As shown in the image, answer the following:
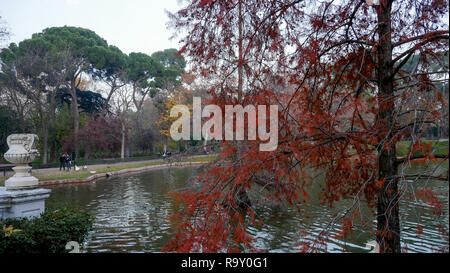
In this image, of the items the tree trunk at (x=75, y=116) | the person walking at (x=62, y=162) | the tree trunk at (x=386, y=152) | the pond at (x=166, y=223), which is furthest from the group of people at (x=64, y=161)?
the tree trunk at (x=386, y=152)

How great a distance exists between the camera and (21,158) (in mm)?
5246

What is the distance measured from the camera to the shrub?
13.5ft

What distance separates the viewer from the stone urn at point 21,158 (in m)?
5.14

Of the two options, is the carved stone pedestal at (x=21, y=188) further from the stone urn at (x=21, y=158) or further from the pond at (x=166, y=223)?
the pond at (x=166, y=223)

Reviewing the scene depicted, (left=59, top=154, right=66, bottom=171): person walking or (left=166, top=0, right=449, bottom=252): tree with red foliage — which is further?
(left=59, top=154, right=66, bottom=171): person walking

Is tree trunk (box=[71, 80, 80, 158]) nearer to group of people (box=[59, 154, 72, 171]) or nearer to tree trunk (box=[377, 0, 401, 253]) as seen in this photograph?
group of people (box=[59, 154, 72, 171])

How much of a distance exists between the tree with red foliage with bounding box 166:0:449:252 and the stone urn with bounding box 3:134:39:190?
144 inches

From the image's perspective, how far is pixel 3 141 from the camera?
19.0m

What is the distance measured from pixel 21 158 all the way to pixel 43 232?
62.4 inches

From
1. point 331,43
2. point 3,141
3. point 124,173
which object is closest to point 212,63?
point 331,43

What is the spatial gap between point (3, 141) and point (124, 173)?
771 centimetres

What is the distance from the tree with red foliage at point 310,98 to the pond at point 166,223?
4.49ft

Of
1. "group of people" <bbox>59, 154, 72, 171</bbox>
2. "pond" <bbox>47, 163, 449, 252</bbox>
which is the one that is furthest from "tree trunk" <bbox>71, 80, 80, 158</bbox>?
"pond" <bbox>47, 163, 449, 252</bbox>

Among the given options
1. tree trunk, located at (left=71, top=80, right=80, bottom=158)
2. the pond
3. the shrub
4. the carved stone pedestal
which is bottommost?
the pond
